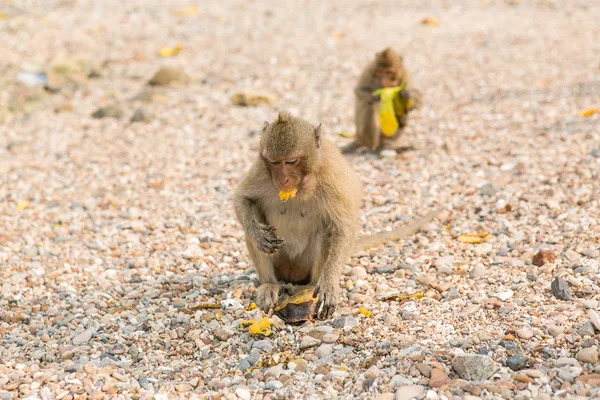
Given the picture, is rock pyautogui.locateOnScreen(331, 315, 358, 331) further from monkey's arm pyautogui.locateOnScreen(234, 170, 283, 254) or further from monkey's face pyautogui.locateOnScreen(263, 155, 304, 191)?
monkey's face pyautogui.locateOnScreen(263, 155, 304, 191)

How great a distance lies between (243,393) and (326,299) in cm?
97

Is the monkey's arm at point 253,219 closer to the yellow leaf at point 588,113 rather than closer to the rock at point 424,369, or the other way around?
the rock at point 424,369

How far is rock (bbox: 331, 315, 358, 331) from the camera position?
4.23 m

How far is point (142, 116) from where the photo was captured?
29.5 feet

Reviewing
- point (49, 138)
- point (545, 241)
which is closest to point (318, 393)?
point (545, 241)

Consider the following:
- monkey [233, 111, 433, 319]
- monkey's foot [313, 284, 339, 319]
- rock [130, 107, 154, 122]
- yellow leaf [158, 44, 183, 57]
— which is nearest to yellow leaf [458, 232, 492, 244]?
monkey [233, 111, 433, 319]

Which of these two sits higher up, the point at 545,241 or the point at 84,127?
the point at 84,127

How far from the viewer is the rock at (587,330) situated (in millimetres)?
3824

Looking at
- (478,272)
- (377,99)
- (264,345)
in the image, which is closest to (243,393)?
(264,345)

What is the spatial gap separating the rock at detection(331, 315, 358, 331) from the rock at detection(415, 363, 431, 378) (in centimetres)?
66

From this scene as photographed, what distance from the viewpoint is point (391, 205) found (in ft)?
21.4

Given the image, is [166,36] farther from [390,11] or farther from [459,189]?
[459,189]

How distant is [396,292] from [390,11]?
10103 millimetres

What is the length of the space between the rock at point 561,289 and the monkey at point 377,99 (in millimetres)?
3488
